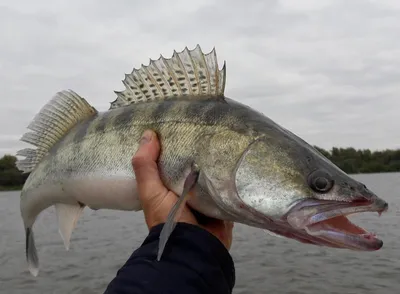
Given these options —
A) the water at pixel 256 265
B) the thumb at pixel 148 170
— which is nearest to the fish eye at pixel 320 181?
the thumb at pixel 148 170

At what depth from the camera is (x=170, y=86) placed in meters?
3.64

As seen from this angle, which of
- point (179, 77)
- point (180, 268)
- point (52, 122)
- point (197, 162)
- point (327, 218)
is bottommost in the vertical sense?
point (180, 268)

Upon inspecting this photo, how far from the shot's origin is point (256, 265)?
1403cm

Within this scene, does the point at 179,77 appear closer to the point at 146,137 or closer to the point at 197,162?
the point at 146,137

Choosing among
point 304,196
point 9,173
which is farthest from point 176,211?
point 9,173

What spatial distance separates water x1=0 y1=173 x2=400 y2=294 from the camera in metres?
12.0

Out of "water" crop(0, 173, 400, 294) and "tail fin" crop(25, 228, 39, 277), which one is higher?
"tail fin" crop(25, 228, 39, 277)

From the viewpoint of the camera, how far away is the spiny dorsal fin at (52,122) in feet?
14.1

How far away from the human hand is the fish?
8cm

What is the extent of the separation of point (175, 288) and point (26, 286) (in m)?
13.0

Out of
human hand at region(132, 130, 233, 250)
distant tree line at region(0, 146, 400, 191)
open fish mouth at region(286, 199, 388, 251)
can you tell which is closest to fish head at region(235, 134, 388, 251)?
open fish mouth at region(286, 199, 388, 251)

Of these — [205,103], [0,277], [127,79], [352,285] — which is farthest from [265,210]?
[0,277]

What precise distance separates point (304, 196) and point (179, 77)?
147 centimetres

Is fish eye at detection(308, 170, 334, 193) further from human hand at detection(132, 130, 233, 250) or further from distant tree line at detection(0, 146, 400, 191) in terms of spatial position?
distant tree line at detection(0, 146, 400, 191)
